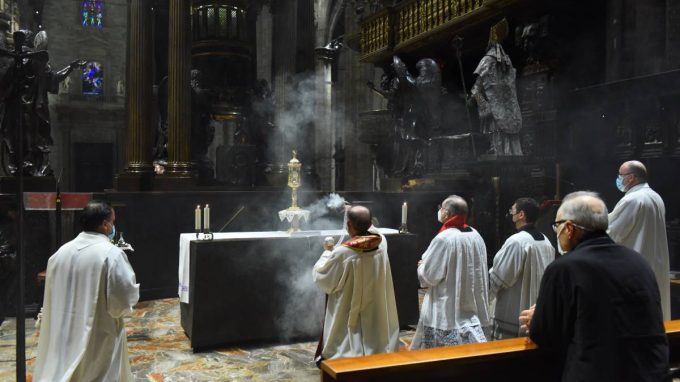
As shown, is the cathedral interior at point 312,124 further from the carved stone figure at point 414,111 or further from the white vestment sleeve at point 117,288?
the white vestment sleeve at point 117,288

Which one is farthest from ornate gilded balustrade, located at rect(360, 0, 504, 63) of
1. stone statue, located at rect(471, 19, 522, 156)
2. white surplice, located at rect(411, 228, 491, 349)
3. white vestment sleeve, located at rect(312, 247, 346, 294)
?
white vestment sleeve, located at rect(312, 247, 346, 294)

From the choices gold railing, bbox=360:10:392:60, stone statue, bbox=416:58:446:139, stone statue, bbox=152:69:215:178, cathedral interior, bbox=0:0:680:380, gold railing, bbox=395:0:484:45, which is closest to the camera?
cathedral interior, bbox=0:0:680:380

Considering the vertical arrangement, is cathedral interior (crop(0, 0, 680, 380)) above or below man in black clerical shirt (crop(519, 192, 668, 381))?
above

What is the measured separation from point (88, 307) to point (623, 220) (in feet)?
14.8

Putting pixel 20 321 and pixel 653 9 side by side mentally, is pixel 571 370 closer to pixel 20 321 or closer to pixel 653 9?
pixel 20 321

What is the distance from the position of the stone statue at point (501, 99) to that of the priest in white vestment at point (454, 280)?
5.00 meters

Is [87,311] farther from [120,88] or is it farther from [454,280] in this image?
[120,88]

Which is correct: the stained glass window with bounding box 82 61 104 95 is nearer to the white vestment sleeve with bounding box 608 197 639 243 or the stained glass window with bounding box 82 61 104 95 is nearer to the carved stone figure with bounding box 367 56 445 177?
the carved stone figure with bounding box 367 56 445 177

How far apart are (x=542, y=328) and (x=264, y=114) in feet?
34.9

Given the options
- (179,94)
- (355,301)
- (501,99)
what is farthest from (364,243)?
(179,94)

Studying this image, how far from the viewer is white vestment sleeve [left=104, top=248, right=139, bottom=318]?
3770 millimetres

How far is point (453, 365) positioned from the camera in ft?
9.02

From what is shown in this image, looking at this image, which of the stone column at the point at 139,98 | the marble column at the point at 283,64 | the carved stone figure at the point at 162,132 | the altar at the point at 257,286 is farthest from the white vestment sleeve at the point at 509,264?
the carved stone figure at the point at 162,132

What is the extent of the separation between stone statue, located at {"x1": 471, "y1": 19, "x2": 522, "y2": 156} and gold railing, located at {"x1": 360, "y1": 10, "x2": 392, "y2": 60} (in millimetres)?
4363
